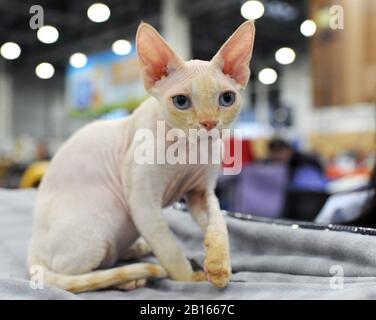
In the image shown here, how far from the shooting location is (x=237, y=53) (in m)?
0.49

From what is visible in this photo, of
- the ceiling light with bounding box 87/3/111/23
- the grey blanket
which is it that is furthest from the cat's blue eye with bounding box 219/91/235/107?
the ceiling light with bounding box 87/3/111/23

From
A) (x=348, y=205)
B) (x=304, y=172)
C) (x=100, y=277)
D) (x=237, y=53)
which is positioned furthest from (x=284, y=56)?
(x=304, y=172)

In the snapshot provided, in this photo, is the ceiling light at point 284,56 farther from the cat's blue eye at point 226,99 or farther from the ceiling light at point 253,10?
the cat's blue eye at point 226,99

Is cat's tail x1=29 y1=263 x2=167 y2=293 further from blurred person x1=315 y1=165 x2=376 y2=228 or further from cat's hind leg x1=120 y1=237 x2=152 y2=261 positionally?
blurred person x1=315 y1=165 x2=376 y2=228

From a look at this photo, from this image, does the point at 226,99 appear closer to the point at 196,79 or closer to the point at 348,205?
the point at 196,79

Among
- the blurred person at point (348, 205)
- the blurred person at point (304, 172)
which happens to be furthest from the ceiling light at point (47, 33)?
the blurred person at point (304, 172)

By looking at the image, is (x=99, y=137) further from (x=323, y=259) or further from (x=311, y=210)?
(x=311, y=210)

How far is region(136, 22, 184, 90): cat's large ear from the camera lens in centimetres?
48

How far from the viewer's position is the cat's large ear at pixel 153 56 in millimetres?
481

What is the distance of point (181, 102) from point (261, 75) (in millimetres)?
255
